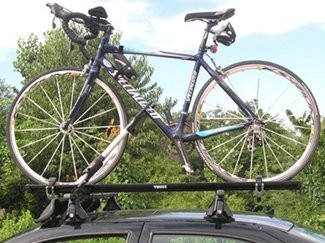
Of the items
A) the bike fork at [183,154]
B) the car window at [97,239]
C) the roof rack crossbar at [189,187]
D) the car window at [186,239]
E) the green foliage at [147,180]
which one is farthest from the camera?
the green foliage at [147,180]

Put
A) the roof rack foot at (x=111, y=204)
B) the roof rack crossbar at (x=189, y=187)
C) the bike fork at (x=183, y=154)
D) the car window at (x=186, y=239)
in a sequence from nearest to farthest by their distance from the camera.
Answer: the car window at (x=186, y=239)
the roof rack crossbar at (x=189, y=187)
the roof rack foot at (x=111, y=204)
the bike fork at (x=183, y=154)

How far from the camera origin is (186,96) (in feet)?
15.9

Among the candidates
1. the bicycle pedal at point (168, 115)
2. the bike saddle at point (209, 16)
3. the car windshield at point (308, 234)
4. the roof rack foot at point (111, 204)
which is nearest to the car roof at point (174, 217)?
→ the car windshield at point (308, 234)

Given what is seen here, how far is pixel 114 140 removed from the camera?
475 cm

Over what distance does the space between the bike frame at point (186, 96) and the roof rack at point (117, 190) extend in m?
0.81

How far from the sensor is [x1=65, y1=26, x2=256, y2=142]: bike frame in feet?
15.5

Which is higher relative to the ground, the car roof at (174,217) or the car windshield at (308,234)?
the car roof at (174,217)

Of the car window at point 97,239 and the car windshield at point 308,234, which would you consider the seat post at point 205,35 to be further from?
the car window at point 97,239

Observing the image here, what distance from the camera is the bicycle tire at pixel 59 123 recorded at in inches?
193

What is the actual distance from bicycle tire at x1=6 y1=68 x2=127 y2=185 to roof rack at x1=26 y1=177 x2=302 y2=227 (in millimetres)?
758

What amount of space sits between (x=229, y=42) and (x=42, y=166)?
60.8 inches

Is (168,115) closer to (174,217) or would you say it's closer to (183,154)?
(183,154)

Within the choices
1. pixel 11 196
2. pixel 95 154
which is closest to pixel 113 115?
pixel 95 154

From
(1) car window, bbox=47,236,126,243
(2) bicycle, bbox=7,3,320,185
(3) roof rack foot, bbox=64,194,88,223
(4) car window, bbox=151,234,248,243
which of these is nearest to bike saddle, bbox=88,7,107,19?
(2) bicycle, bbox=7,3,320,185
